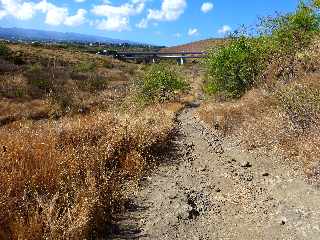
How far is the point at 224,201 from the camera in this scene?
9.37m

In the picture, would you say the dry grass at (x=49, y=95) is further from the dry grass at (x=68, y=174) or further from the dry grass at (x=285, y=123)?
the dry grass at (x=68, y=174)

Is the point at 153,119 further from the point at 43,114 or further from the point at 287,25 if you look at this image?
the point at 43,114

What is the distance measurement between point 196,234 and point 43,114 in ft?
72.6

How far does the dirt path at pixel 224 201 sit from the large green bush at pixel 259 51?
1059 cm

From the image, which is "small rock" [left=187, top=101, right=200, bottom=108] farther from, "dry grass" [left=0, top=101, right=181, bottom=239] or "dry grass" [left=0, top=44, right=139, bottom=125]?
"dry grass" [left=0, top=101, right=181, bottom=239]

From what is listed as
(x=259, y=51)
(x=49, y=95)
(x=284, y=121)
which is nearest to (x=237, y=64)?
(x=259, y=51)

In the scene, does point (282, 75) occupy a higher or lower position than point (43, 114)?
higher

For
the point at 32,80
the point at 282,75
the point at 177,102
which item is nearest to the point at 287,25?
the point at 282,75

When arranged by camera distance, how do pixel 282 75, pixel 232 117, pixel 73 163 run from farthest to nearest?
pixel 282 75, pixel 232 117, pixel 73 163

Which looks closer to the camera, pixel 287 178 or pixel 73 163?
pixel 73 163

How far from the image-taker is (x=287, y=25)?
23.8 m

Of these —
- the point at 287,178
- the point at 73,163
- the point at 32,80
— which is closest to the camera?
the point at 73,163

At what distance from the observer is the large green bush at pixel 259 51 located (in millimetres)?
22703

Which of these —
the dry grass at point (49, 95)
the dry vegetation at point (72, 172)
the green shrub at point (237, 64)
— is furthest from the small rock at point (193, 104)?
the dry vegetation at point (72, 172)
